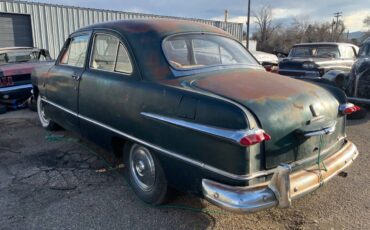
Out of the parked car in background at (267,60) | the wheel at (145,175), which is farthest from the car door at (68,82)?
the parked car in background at (267,60)

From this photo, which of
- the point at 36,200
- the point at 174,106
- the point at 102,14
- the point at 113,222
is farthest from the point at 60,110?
the point at 102,14

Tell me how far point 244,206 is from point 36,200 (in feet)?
7.22

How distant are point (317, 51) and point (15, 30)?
12127mm

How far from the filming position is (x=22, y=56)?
8586 mm

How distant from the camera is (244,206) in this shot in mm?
2330

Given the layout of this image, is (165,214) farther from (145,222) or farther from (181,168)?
(181,168)

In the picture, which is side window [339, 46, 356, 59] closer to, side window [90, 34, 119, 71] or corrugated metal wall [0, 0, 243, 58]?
side window [90, 34, 119, 71]

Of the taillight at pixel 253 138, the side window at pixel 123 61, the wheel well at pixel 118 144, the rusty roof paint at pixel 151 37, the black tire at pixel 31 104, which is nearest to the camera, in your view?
the taillight at pixel 253 138

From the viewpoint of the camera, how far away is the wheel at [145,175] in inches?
120

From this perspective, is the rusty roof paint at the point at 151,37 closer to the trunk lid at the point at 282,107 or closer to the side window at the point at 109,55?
the side window at the point at 109,55

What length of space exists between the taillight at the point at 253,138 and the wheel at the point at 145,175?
3.28ft

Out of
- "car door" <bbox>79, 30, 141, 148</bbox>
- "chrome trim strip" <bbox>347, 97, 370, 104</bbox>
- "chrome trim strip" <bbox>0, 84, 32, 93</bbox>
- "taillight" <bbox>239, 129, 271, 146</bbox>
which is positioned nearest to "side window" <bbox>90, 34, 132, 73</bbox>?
"car door" <bbox>79, 30, 141, 148</bbox>

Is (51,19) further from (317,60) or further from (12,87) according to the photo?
(317,60)

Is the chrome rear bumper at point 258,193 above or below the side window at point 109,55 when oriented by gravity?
below
